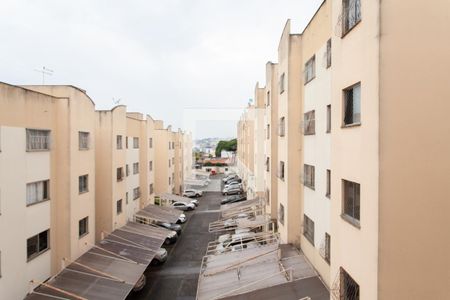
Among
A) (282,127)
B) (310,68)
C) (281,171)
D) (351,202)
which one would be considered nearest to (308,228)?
(281,171)

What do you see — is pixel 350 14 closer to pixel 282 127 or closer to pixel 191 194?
pixel 282 127

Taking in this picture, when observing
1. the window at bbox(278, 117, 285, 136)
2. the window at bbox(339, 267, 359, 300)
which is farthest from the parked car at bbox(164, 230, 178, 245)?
the window at bbox(339, 267, 359, 300)

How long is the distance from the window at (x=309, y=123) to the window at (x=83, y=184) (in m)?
12.1

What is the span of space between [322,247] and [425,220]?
21.4 feet

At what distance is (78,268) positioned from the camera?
53.3ft

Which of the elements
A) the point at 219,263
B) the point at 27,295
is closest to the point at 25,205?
the point at 27,295

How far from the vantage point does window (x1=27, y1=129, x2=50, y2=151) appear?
1431 cm

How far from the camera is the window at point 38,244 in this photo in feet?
47.1

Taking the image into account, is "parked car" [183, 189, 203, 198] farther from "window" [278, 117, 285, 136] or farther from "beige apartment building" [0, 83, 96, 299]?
"window" [278, 117, 285, 136]

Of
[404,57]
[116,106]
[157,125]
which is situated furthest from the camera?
[157,125]

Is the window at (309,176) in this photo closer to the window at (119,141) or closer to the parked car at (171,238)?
the window at (119,141)

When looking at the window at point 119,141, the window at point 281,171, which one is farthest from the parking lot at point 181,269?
the window at point 119,141

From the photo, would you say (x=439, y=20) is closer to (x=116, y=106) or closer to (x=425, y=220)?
(x=425, y=220)

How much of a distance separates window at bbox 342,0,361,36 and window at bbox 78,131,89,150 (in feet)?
48.0
